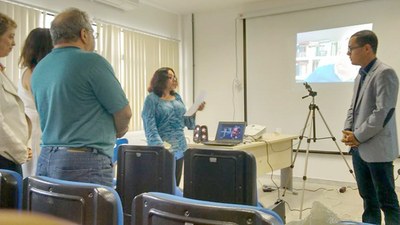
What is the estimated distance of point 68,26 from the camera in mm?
1610

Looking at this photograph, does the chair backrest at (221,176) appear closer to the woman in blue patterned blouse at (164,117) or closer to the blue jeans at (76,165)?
the blue jeans at (76,165)

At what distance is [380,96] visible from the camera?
2.33 m

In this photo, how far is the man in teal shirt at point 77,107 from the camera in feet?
5.07

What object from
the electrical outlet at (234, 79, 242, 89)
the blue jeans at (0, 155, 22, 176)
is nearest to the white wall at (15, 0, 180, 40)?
the electrical outlet at (234, 79, 242, 89)

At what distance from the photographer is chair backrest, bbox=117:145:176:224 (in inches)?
78.8

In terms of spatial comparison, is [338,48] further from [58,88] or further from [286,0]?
[58,88]

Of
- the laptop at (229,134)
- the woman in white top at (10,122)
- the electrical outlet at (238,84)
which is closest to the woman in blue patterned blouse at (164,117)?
the laptop at (229,134)

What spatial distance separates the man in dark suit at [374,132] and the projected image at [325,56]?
2.43 meters

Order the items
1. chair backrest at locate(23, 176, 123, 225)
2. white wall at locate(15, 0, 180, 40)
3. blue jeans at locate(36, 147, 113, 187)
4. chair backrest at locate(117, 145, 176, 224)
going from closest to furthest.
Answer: chair backrest at locate(23, 176, 123, 225)
blue jeans at locate(36, 147, 113, 187)
chair backrest at locate(117, 145, 176, 224)
white wall at locate(15, 0, 180, 40)

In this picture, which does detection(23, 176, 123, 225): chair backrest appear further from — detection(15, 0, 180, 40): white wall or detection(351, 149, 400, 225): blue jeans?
detection(15, 0, 180, 40): white wall

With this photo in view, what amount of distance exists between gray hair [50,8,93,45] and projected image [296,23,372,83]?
157 inches

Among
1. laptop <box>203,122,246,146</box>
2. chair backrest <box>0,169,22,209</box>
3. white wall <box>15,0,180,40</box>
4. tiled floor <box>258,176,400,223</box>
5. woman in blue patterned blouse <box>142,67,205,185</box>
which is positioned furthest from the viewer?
white wall <box>15,0,180,40</box>

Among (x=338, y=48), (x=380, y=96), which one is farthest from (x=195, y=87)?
(x=380, y=96)

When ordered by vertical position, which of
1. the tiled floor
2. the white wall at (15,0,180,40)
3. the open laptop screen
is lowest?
the tiled floor
